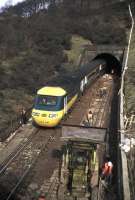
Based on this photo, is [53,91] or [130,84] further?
[130,84]

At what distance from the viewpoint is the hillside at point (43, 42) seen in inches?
1531

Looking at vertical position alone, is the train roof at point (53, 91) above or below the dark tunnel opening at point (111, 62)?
above

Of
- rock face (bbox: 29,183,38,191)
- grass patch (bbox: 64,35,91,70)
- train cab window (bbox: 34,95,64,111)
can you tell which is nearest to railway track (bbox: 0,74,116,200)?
rock face (bbox: 29,183,38,191)

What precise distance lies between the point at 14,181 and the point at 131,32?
170ft

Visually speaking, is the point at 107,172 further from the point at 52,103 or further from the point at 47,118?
the point at 52,103

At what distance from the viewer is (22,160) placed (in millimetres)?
23109

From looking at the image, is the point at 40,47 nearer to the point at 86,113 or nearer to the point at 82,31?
the point at 82,31

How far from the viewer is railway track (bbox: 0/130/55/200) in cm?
1984

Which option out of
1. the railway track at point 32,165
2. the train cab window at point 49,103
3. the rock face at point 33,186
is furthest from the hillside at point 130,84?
the rock face at point 33,186

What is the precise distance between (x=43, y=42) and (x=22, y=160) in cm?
3766

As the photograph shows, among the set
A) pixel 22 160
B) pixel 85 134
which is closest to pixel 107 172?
pixel 85 134

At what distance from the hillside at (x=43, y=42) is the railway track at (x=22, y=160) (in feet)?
9.59

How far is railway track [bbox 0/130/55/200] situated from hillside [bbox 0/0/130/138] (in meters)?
2.92

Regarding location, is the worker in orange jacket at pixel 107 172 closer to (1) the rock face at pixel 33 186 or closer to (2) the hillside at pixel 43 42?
(1) the rock face at pixel 33 186
